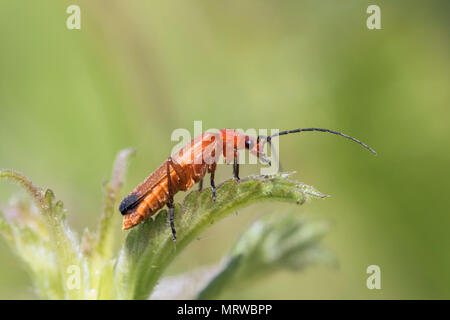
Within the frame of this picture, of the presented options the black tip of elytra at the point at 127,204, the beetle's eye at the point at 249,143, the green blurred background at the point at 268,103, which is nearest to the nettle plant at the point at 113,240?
the black tip of elytra at the point at 127,204

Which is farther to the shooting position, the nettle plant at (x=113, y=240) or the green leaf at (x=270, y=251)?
the green leaf at (x=270, y=251)

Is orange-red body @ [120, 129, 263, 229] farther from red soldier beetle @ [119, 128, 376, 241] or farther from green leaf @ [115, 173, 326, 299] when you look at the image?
green leaf @ [115, 173, 326, 299]

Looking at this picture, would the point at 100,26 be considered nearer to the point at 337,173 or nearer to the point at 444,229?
the point at 337,173

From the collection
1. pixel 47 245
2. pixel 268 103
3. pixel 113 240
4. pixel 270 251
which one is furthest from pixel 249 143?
pixel 268 103

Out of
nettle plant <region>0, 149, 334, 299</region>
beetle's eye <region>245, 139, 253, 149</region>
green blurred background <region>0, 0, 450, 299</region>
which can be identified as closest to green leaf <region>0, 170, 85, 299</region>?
nettle plant <region>0, 149, 334, 299</region>

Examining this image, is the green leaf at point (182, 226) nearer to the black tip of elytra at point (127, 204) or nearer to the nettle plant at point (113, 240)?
the nettle plant at point (113, 240)

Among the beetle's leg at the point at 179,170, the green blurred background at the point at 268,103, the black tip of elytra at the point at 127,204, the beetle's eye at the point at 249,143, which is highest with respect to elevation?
the green blurred background at the point at 268,103

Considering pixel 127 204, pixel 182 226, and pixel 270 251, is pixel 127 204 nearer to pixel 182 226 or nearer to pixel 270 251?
pixel 182 226
